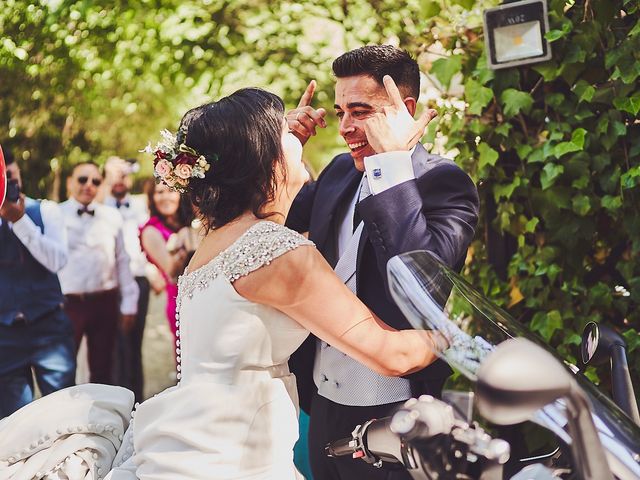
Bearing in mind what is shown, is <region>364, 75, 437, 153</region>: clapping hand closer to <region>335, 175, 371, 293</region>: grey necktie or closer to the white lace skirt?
<region>335, 175, 371, 293</region>: grey necktie

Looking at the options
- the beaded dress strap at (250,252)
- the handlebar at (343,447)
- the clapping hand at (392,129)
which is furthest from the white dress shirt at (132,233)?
the handlebar at (343,447)

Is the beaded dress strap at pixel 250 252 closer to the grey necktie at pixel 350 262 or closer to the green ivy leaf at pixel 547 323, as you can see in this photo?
the grey necktie at pixel 350 262

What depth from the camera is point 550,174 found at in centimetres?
362

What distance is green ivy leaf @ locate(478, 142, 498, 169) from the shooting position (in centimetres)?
375

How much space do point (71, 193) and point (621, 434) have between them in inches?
238

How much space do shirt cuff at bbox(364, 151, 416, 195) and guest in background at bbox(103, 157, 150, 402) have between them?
191 inches

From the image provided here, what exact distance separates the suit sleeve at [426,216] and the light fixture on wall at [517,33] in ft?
3.98

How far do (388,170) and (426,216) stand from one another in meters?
0.21

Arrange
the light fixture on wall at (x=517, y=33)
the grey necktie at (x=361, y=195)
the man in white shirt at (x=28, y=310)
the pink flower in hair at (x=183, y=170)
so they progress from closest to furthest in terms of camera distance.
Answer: the pink flower in hair at (x=183, y=170)
the grey necktie at (x=361, y=195)
the light fixture on wall at (x=517, y=33)
the man in white shirt at (x=28, y=310)

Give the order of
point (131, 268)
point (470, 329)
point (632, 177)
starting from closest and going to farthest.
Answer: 1. point (470, 329)
2. point (632, 177)
3. point (131, 268)

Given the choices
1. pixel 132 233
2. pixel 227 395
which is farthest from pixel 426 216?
pixel 132 233

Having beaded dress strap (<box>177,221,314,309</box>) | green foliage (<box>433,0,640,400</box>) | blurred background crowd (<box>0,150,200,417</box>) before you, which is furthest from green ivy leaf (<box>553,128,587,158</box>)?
blurred background crowd (<box>0,150,200,417</box>)

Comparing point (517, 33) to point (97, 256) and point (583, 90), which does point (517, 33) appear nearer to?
point (583, 90)

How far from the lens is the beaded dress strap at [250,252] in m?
2.11
